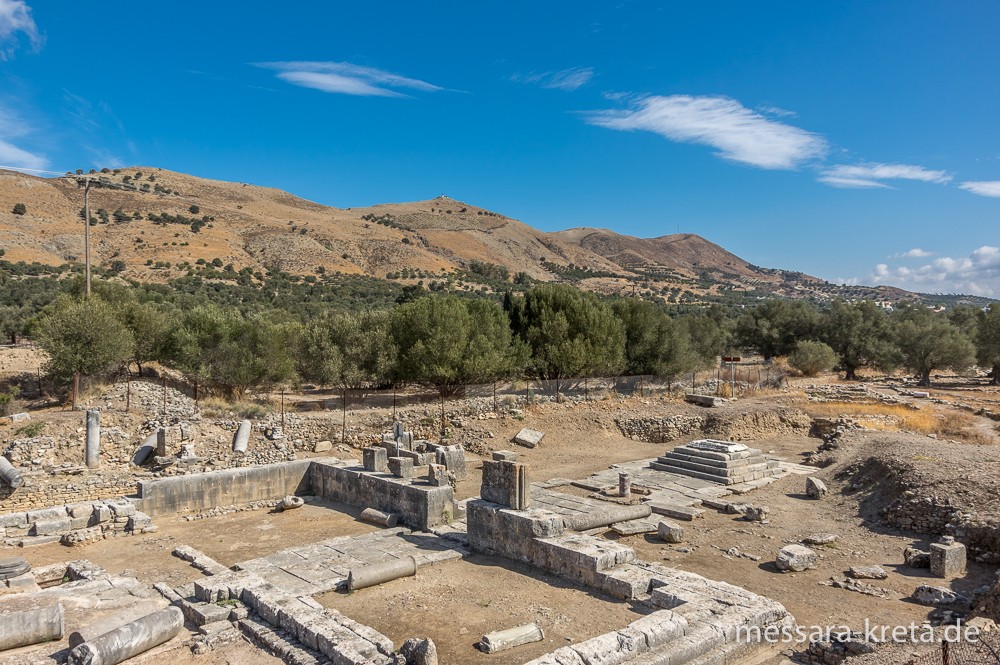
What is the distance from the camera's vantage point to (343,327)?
3172 cm

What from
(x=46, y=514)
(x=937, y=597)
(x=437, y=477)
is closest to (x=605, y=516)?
→ (x=437, y=477)

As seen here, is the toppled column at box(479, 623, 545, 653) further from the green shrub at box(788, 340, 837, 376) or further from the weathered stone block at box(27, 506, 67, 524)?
the green shrub at box(788, 340, 837, 376)

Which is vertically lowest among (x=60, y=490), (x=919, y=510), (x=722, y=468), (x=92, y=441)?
(x=60, y=490)

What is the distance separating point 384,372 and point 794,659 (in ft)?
78.9

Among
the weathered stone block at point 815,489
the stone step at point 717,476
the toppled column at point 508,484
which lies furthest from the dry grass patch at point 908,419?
the toppled column at point 508,484


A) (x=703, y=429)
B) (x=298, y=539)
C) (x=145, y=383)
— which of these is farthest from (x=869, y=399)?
(x=145, y=383)

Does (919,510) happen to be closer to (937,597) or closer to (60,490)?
(937,597)

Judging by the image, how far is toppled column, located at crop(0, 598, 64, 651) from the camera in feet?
27.6

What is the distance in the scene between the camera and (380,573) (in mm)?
11109

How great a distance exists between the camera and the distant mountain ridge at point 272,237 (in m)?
63.7

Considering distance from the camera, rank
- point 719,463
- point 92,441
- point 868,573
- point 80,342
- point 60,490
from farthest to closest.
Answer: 1. point 80,342
2. point 719,463
3. point 92,441
4. point 60,490
5. point 868,573

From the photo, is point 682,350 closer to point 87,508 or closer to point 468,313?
point 468,313

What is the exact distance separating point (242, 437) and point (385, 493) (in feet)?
22.0

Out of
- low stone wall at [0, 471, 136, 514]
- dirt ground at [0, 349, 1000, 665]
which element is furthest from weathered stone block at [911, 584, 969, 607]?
low stone wall at [0, 471, 136, 514]
